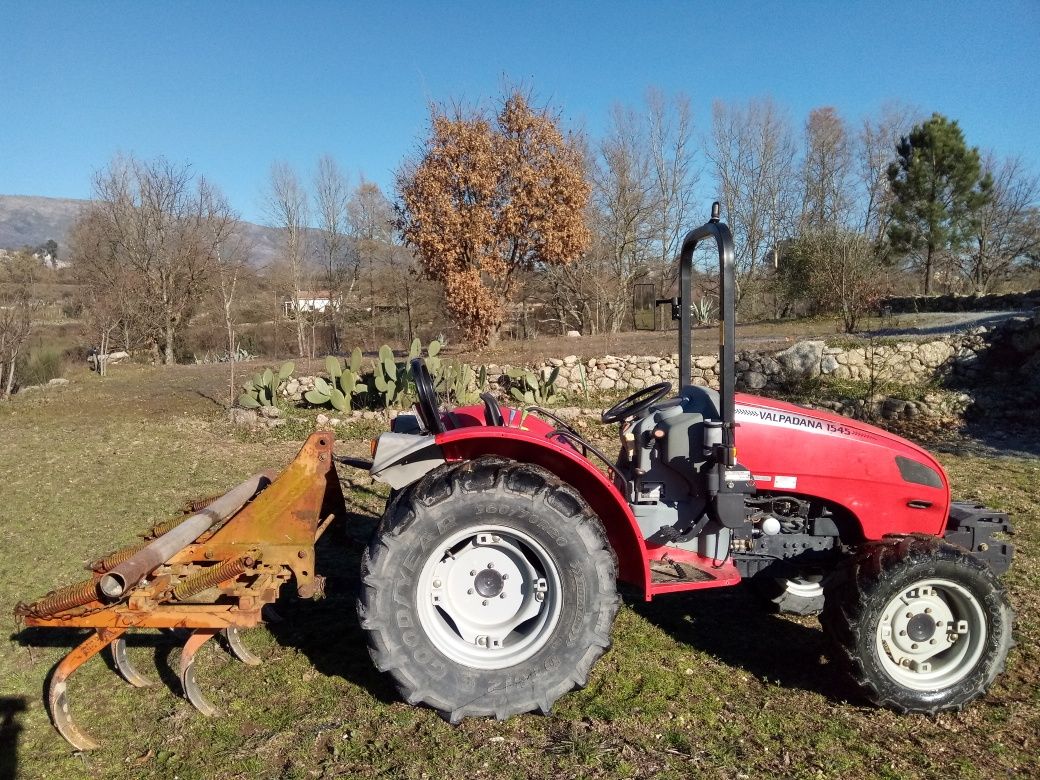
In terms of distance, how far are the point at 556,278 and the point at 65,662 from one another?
24847 mm

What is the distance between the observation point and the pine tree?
2825cm

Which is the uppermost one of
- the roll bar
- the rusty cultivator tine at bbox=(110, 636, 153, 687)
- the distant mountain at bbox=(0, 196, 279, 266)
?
the distant mountain at bbox=(0, 196, 279, 266)

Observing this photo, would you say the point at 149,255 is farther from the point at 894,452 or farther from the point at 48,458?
the point at 894,452

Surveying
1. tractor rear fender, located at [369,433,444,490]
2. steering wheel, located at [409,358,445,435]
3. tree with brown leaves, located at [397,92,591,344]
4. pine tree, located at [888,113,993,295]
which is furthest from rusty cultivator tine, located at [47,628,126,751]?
pine tree, located at [888,113,993,295]

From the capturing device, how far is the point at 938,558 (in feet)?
9.49

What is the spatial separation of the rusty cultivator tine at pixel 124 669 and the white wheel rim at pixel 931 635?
325cm

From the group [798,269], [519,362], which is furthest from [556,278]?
[519,362]

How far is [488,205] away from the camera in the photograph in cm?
1605

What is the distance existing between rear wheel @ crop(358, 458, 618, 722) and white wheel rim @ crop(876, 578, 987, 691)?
1210mm

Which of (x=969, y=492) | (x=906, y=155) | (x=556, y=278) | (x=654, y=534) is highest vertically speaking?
(x=906, y=155)

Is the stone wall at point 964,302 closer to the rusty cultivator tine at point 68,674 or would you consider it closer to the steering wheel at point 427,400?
the steering wheel at point 427,400

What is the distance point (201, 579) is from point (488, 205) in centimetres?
1402

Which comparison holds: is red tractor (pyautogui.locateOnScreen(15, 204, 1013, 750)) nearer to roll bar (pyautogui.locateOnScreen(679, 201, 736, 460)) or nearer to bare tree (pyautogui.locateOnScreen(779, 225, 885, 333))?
roll bar (pyautogui.locateOnScreen(679, 201, 736, 460))

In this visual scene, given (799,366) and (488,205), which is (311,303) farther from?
(799,366)
